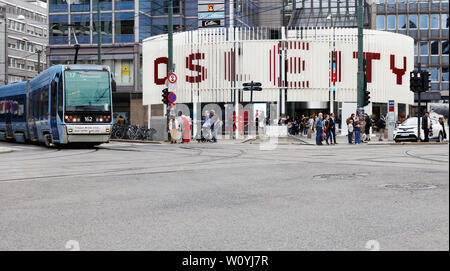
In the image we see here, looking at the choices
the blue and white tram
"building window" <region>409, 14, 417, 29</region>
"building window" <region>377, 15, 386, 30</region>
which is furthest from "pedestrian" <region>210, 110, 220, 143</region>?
"building window" <region>409, 14, 417, 29</region>

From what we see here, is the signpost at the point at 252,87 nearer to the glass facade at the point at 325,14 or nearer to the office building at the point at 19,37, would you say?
the glass facade at the point at 325,14

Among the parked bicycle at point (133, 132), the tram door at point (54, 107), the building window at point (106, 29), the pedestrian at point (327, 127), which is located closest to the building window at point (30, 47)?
the building window at point (106, 29)

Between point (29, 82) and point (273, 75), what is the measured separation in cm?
1610

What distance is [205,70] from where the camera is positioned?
134 feet

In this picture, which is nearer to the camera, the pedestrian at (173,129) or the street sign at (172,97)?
the pedestrian at (173,129)

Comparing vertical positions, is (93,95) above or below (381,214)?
above

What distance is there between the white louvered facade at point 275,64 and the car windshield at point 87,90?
16420 mm

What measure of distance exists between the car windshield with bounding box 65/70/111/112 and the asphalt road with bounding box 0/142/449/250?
9313 mm

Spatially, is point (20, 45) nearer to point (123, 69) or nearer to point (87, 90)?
point (123, 69)

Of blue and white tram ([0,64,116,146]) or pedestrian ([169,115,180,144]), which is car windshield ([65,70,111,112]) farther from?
pedestrian ([169,115,180,144])

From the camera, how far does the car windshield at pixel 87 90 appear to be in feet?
77.5

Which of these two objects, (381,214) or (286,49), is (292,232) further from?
(286,49)

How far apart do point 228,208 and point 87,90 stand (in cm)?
1694
